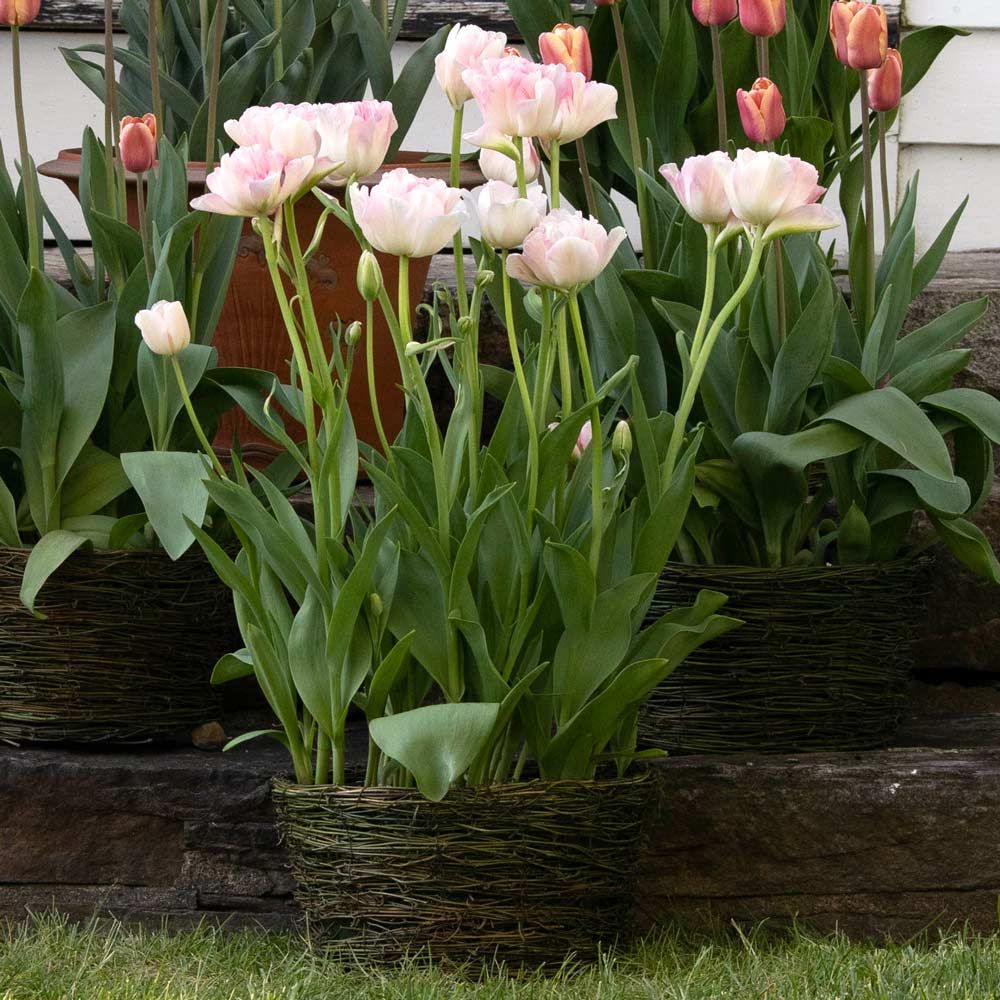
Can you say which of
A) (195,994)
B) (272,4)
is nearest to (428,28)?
(272,4)

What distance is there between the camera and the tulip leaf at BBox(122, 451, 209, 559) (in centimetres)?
127

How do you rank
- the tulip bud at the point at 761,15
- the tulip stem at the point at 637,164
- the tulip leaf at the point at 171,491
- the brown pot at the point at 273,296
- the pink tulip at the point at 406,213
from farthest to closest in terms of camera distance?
the brown pot at the point at 273,296 < the tulip stem at the point at 637,164 < the tulip bud at the point at 761,15 < the tulip leaf at the point at 171,491 < the pink tulip at the point at 406,213

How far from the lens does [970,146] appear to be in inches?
98.4

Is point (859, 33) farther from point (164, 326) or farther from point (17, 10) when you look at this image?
point (17, 10)

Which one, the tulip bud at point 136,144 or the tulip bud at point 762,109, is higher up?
Answer: the tulip bud at point 762,109

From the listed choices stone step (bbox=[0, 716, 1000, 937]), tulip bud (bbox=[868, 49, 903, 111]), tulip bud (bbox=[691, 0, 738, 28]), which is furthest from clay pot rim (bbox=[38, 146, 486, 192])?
stone step (bbox=[0, 716, 1000, 937])

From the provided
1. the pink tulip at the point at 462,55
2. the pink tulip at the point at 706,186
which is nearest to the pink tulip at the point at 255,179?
the pink tulip at the point at 462,55

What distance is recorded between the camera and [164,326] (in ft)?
3.72

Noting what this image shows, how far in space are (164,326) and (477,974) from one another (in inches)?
21.6

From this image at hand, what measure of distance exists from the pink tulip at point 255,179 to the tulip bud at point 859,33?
1.93 ft

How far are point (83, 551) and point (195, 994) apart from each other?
0.50 m

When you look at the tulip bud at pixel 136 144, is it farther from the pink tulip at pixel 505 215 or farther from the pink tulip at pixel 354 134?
the pink tulip at pixel 505 215

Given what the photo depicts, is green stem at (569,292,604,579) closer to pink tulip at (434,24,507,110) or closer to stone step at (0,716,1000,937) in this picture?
pink tulip at (434,24,507,110)

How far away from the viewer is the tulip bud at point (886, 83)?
1466 millimetres
